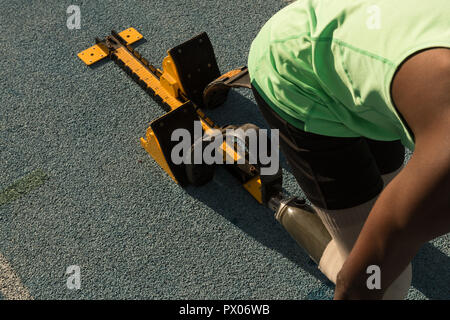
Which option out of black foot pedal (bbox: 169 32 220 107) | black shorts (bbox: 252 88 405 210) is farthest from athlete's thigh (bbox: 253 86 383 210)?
black foot pedal (bbox: 169 32 220 107)

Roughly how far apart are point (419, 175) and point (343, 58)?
1.33ft

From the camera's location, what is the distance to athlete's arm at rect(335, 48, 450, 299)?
1.14 m

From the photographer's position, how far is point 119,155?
346cm

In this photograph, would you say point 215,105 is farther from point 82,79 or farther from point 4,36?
point 4,36

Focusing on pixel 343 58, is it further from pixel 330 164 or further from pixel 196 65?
pixel 196 65

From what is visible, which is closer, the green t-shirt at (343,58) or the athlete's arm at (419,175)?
the athlete's arm at (419,175)

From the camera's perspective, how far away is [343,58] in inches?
56.7

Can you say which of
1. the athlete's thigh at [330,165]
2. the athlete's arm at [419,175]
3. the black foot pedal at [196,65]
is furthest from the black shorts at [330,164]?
the black foot pedal at [196,65]

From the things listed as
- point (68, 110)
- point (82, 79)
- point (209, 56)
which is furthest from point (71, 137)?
point (209, 56)

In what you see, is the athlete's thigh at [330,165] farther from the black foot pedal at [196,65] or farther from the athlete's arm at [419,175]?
the black foot pedal at [196,65]

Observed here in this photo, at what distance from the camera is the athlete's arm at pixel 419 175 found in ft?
3.75

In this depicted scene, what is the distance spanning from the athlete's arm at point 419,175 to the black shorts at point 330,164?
514 millimetres

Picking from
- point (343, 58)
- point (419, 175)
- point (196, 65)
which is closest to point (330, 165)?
point (343, 58)

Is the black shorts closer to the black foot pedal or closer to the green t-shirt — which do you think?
the green t-shirt
